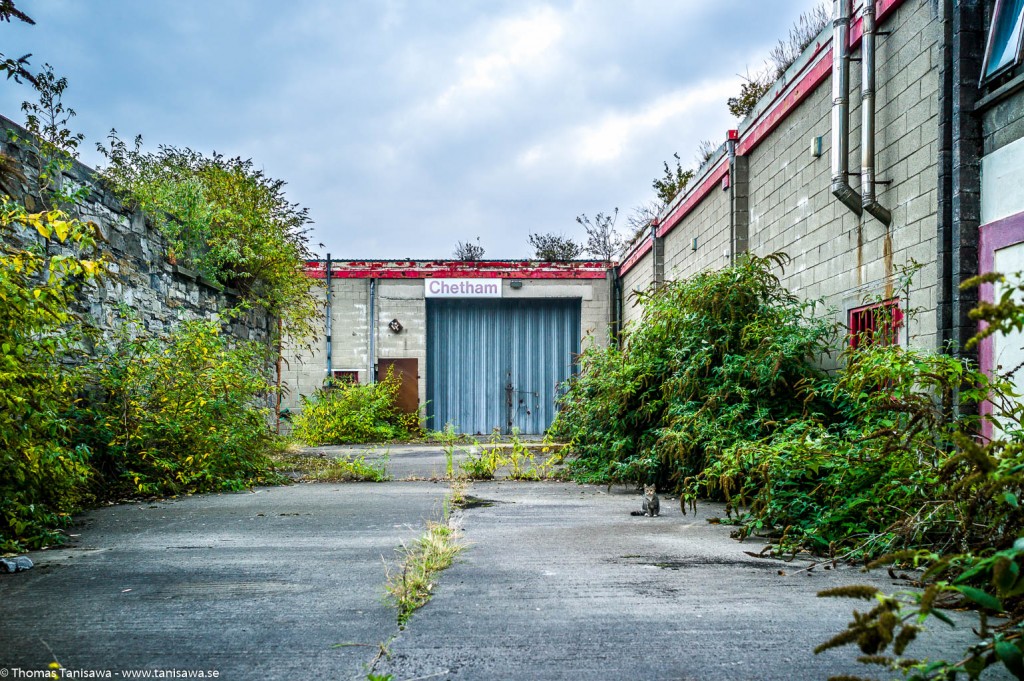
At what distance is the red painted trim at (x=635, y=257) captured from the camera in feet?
43.8

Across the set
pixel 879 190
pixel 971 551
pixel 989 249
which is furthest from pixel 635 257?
pixel 971 551

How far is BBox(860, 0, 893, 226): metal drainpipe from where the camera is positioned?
5.66 m

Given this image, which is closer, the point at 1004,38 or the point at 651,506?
the point at 1004,38

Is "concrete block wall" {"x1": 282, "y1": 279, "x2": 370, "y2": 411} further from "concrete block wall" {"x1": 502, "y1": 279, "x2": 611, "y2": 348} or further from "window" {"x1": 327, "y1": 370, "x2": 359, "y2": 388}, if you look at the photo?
→ "concrete block wall" {"x1": 502, "y1": 279, "x2": 611, "y2": 348}

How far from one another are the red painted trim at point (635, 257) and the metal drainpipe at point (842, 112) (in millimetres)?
7068

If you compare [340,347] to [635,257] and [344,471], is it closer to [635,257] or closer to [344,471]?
[635,257]

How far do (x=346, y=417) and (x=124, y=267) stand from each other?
6.09m

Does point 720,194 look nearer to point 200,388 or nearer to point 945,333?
point 945,333

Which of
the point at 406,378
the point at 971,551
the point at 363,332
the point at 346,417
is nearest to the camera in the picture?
the point at 971,551

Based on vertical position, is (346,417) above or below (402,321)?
below

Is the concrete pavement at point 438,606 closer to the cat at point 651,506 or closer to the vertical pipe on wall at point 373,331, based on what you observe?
the cat at point 651,506

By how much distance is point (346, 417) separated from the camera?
13000 mm

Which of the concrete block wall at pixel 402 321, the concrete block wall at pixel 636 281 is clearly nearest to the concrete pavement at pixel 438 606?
the concrete block wall at pixel 636 281

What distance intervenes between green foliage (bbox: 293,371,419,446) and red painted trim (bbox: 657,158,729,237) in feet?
20.1
